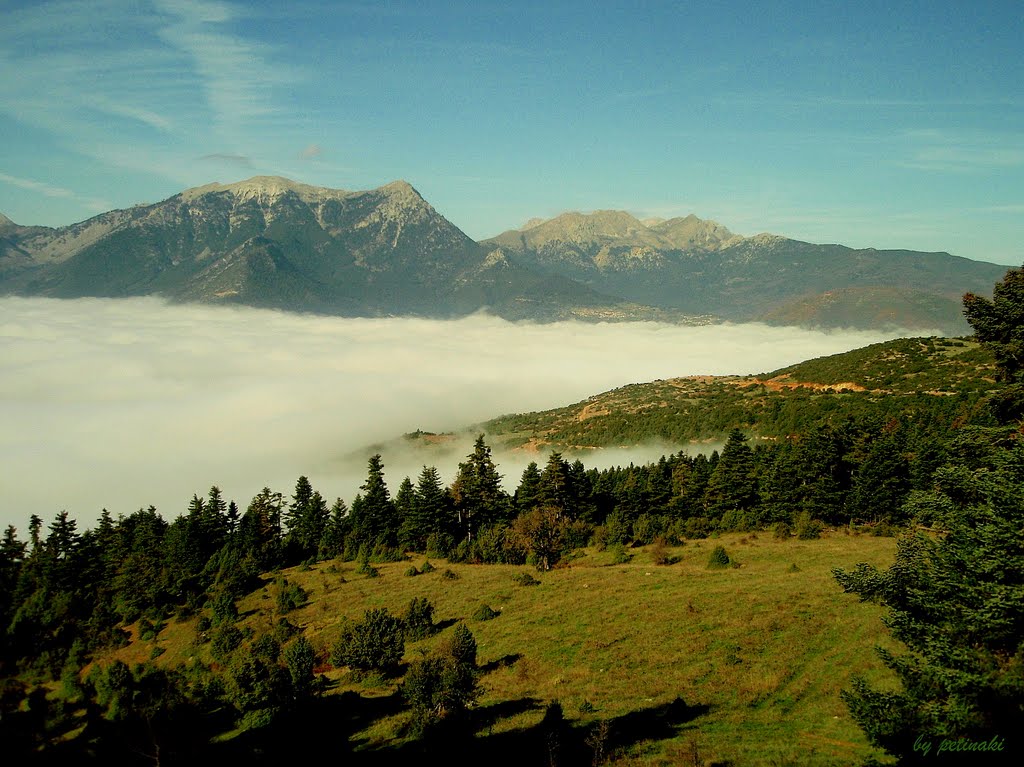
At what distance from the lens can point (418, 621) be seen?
39.1 m

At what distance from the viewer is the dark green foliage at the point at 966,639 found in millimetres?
12500

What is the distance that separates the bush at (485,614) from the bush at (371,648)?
716 centimetres

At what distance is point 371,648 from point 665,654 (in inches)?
622

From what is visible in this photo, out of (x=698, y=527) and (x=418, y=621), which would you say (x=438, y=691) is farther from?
(x=698, y=527)

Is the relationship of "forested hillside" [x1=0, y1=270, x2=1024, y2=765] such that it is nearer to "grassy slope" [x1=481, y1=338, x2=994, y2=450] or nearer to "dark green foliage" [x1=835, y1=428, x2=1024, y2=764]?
"dark green foliage" [x1=835, y1=428, x2=1024, y2=764]

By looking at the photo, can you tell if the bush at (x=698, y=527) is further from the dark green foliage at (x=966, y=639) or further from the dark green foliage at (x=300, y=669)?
the dark green foliage at (x=966, y=639)

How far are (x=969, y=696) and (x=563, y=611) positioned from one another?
2781cm

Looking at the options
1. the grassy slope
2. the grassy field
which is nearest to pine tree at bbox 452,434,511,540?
the grassy field

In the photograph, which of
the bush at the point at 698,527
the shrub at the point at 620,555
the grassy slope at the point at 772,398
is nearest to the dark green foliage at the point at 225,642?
the shrub at the point at 620,555

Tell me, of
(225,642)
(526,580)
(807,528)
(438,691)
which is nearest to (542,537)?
(526,580)

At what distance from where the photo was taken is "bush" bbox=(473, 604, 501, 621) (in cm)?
3988

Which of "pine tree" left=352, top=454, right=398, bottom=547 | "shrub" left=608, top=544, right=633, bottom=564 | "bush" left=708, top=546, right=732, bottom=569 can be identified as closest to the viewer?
"bush" left=708, top=546, right=732, bottom=569

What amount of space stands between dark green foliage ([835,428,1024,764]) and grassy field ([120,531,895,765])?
17.9 ft

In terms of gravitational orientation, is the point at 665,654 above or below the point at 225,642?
above
